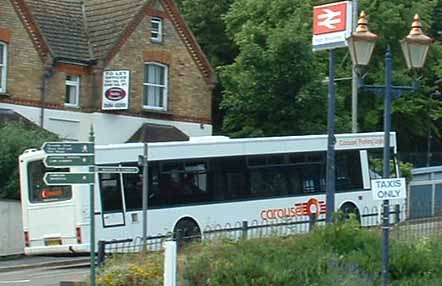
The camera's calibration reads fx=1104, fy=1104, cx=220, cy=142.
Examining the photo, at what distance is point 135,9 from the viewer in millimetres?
44125

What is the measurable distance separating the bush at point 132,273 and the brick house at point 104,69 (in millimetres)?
21133

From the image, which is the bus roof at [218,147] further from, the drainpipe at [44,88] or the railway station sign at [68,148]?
the drainpipe at [44,88]

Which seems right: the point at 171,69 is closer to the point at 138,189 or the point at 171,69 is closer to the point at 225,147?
the point at 225,147

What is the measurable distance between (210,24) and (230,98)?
14736 millimetres

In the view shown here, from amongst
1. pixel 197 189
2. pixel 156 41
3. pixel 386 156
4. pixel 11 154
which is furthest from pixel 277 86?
pixel 386 156

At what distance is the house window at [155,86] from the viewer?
44125 mm

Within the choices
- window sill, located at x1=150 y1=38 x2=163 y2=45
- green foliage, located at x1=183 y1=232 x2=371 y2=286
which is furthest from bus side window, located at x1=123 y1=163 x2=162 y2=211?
window sill, located at x1=150 y1=38 x2=163 y2=45

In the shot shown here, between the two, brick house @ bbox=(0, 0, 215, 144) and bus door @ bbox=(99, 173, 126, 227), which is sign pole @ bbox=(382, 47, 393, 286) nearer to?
bus door @ bbox=(99, 173, 126, 227)

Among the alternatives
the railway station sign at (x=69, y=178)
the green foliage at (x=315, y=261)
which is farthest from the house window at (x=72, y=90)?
the railway station sign at (x=69, y=178)

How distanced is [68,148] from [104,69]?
25.3 meters

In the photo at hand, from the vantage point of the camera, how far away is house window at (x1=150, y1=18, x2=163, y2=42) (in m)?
44.5

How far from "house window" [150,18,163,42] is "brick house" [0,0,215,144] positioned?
0.04 metres

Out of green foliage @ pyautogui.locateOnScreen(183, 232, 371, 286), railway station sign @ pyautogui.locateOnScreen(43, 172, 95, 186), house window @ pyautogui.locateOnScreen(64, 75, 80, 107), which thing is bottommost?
green foliage @ pyautogui.locateOnScreen(183, 232, 371, 286)

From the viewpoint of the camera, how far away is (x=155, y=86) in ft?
146
